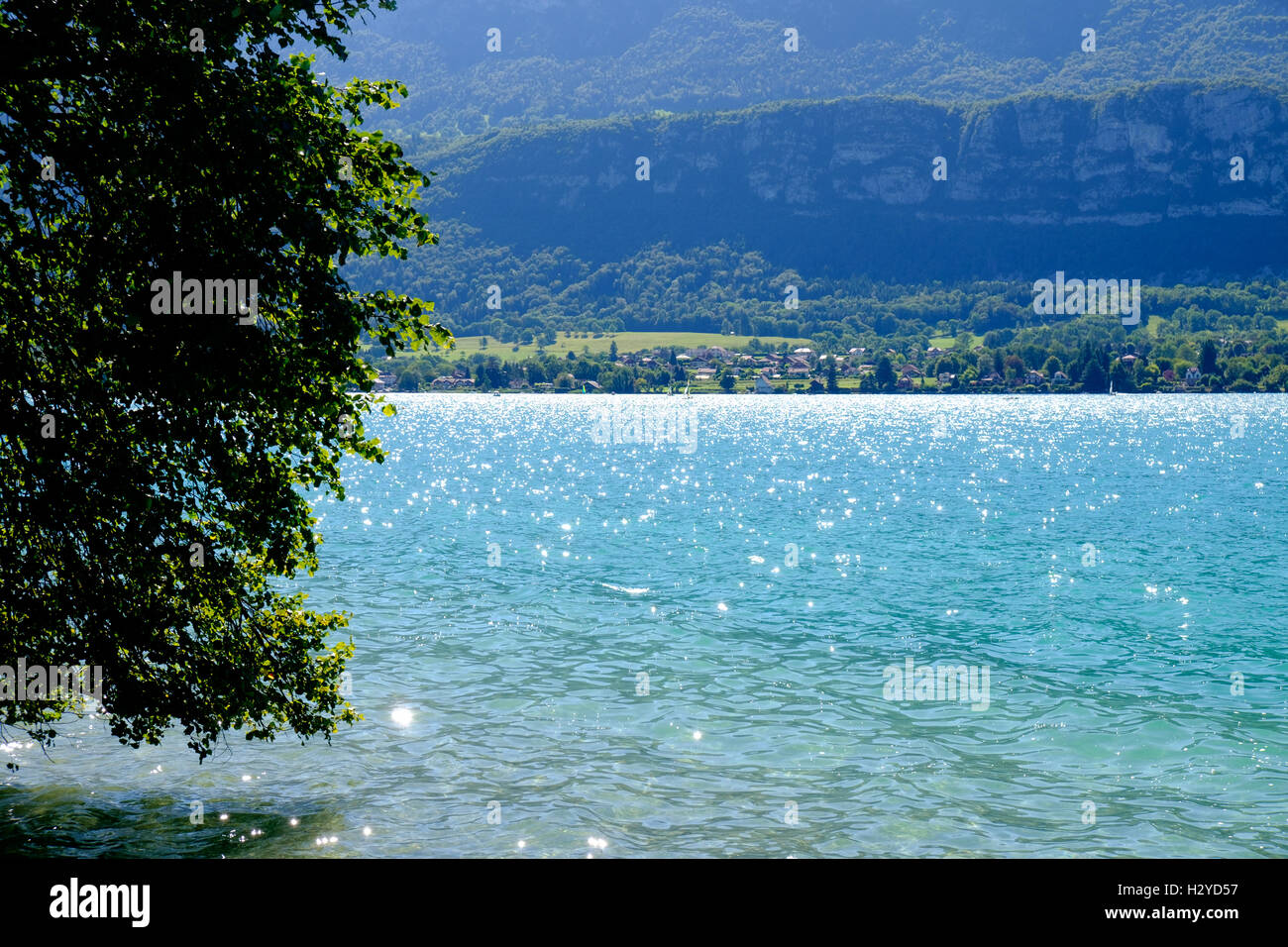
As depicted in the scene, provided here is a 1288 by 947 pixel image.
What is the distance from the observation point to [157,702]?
51.9 feet

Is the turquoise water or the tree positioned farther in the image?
the turquoise water

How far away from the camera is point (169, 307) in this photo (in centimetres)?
1363

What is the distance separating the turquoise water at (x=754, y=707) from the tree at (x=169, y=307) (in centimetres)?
422

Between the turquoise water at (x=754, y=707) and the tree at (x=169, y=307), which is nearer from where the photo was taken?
the tree at (x=169, y=307)

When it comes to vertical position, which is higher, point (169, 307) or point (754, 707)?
point (169, 307)

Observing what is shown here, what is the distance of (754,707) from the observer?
24.2 metres

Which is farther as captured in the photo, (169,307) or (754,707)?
(754,707)

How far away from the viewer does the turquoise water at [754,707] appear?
17.3 metres

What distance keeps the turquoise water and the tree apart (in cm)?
422

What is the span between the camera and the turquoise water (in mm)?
17297

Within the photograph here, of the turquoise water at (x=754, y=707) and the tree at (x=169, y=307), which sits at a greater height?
the tree at (x=169, y=307)

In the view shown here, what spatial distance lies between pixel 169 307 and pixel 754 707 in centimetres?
1557
